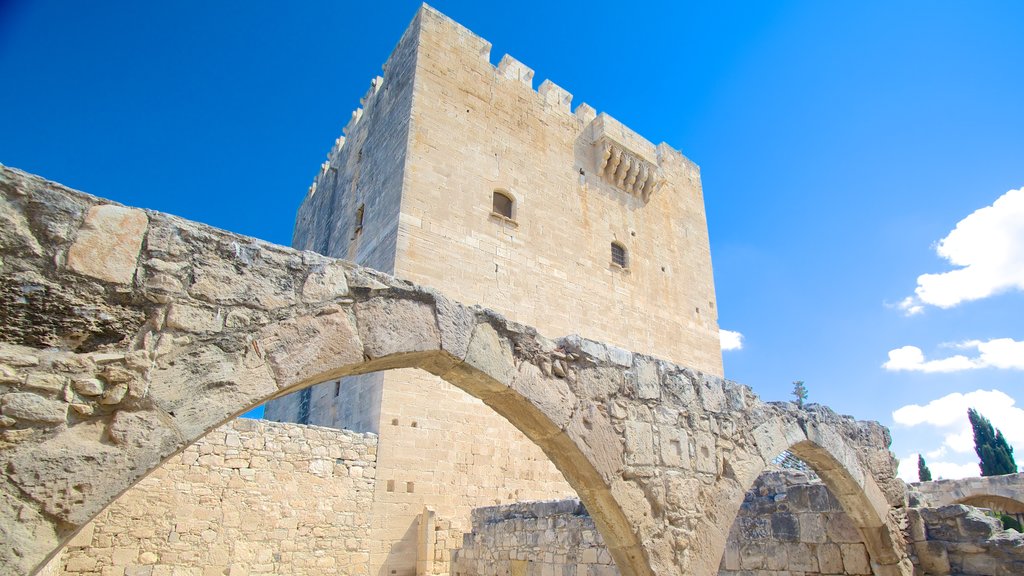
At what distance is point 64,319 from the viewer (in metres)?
2.22

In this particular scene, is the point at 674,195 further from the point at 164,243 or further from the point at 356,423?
the point at 164,243

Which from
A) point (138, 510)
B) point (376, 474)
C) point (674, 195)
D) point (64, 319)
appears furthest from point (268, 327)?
point (674, 195)

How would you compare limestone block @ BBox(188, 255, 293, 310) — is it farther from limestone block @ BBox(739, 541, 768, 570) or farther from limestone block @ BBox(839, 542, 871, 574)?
limestone block @ BBox(839, 542, 871, 574)

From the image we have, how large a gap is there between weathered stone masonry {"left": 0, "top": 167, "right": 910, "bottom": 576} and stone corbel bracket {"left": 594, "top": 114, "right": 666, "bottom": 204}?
35.4 feet

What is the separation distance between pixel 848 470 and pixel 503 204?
820 cm

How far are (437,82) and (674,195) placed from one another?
290 inches

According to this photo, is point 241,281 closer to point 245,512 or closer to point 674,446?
point 674,446

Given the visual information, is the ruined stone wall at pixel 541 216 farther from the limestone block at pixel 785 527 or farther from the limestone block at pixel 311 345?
the limestone block at pixel 311 345

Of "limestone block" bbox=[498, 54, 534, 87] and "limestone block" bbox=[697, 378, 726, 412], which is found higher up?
"limestone block" bbox=[498, 54, 534, 87]

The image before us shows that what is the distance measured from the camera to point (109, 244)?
7.74ft

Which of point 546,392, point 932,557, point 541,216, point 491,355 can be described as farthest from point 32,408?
point 541,216

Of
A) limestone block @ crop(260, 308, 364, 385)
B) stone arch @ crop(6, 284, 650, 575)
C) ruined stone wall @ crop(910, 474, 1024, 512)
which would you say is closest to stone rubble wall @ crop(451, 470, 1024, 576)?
stone arch @ crop(6, 284, 650, 575)

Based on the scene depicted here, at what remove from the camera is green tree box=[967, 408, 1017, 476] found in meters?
18.6

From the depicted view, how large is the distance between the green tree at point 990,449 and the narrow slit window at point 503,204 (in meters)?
17.1
